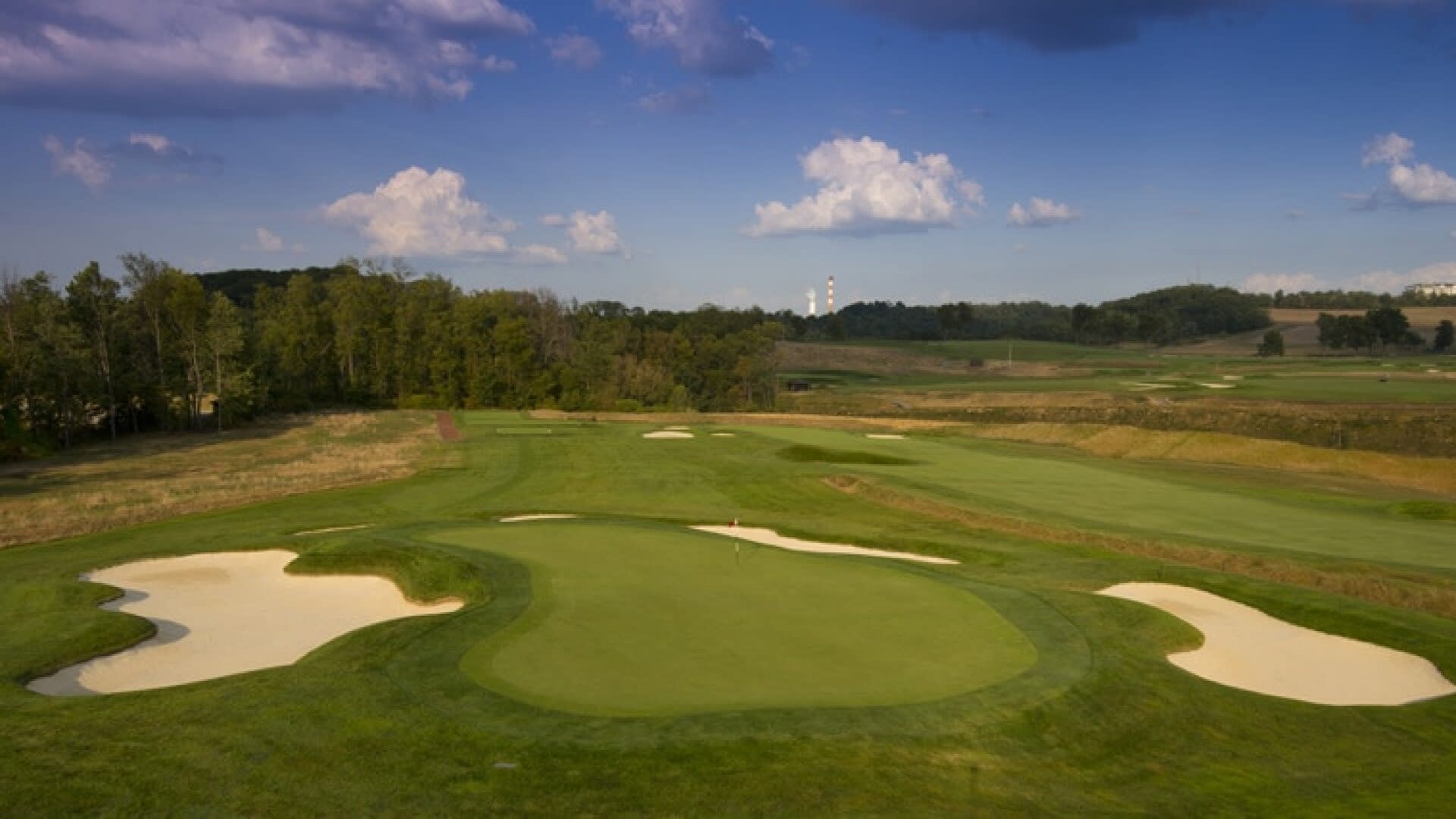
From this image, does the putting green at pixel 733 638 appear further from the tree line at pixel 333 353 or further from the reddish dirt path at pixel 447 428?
the tree line at pixel 333 353

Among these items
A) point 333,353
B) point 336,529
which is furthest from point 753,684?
point 333,353

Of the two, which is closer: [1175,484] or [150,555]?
[150,555]

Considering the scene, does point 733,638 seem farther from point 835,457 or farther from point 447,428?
point 447,428

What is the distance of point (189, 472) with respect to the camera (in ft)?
136

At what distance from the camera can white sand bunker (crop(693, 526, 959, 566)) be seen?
22.2m

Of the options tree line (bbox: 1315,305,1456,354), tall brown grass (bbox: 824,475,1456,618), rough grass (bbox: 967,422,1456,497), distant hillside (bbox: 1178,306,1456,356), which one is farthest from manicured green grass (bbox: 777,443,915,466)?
distant hillside (bbox: 1178,306,1456,356)

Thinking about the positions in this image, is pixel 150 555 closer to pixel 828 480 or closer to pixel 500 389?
pixel 828 480

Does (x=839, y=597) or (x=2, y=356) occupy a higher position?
(x=2, y=356)

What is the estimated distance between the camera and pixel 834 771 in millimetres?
9289

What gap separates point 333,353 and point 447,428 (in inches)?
1425

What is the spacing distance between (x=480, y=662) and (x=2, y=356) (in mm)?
52234

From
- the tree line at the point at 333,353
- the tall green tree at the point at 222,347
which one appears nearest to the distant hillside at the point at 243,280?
the tree line at the point at 333,353

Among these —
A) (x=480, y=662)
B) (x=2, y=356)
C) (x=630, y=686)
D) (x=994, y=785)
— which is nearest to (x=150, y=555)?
(x=480, y=662)

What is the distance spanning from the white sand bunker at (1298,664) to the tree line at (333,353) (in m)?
56.1
